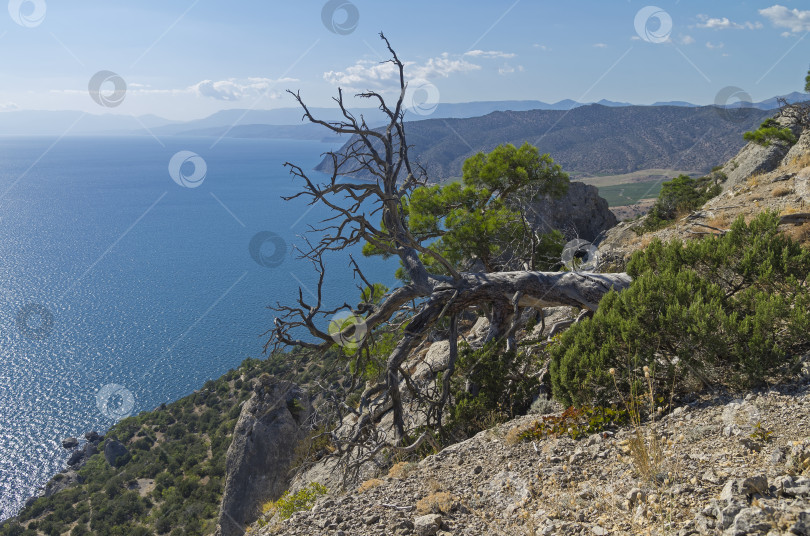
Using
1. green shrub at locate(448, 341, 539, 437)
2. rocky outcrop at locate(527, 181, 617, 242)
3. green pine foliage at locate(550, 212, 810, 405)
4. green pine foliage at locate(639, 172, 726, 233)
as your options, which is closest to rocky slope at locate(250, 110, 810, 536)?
green pine foliage at locate(550, 212, 810, 405)

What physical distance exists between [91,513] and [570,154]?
120 metres

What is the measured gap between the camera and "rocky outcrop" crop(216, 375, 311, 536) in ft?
45.5

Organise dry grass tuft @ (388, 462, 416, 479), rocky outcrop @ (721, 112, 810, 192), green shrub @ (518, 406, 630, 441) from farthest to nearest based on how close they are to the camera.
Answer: rocky outcrop @ (721, 112, 810, 192), dry grass tuft @ (388, 462, 416, 479), green shrub @ (518, 406, 630, 441)

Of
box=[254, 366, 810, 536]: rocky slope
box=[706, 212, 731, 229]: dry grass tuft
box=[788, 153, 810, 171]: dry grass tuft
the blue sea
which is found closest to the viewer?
box=[254, 366, 810, 536]: rocky slope

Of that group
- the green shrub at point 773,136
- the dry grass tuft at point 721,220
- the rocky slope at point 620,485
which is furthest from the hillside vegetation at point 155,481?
the green shrub at point 773,136

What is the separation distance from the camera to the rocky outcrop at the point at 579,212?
84.1ft

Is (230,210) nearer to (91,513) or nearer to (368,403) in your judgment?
(91,513)

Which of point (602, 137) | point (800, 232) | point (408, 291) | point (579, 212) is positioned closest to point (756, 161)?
point (579, 212)

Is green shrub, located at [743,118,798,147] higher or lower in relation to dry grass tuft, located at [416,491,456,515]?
higher

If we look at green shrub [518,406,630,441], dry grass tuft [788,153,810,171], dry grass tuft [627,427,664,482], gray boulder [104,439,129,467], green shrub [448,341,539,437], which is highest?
dry grass tuft [788,153,810,171]

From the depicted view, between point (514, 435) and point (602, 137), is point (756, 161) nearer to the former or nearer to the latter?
point (514, 435)

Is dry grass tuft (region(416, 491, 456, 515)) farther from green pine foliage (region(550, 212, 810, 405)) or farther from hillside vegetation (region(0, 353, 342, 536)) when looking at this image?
hillside vegetation (region(0, 353, 342, 536))

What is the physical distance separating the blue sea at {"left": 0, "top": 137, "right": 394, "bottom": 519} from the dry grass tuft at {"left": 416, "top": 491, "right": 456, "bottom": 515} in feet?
34.3

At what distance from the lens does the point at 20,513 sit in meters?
27.4
